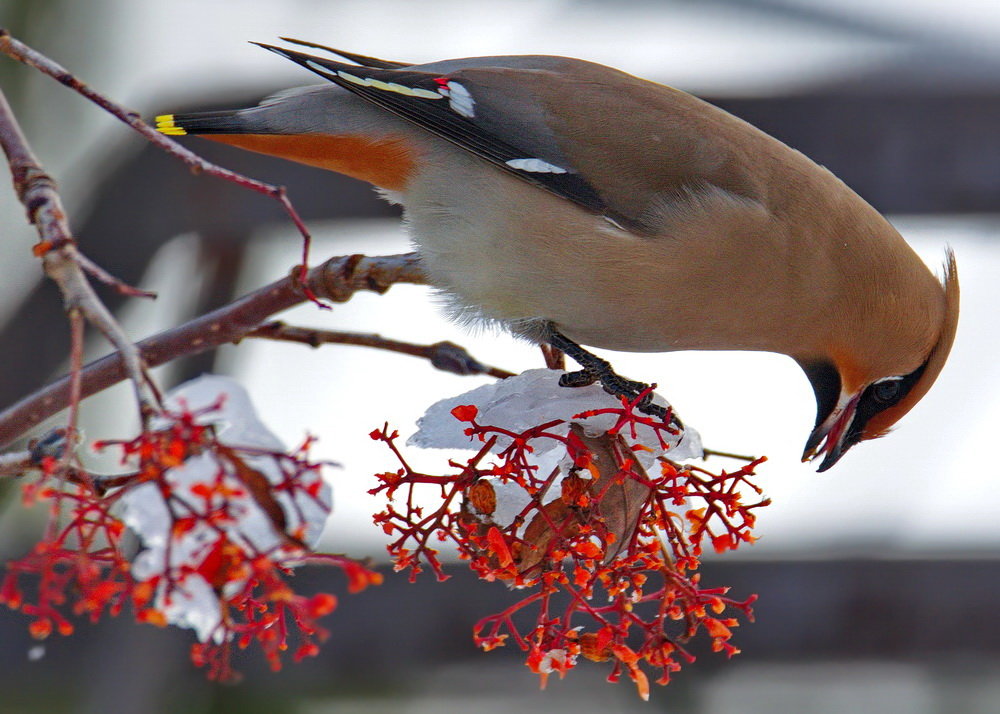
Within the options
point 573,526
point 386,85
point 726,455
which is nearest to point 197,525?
point 573,526

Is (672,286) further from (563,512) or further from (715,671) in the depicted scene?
(715,671)

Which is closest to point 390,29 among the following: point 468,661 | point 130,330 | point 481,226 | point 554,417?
point 130,330

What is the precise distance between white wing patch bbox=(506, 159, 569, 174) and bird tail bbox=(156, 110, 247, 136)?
35 centimetres

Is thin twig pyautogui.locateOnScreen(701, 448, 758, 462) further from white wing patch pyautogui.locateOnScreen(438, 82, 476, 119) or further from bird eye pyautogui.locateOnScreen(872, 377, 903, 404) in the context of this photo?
white wing patch pyautogui.locateOnScreen(438, 82, 476, 119)

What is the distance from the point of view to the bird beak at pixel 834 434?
1.64 metres

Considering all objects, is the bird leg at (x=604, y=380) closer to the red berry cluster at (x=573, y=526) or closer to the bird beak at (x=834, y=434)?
the red berry cluster at (x=573, y=526)

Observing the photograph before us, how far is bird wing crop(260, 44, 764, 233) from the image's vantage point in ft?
5.30

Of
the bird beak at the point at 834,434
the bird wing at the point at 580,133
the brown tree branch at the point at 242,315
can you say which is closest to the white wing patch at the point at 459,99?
the bird wing at the point at 580,133

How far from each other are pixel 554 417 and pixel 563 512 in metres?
0.10

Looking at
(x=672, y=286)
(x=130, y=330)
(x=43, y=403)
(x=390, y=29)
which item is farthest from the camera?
(x=390, y=29)

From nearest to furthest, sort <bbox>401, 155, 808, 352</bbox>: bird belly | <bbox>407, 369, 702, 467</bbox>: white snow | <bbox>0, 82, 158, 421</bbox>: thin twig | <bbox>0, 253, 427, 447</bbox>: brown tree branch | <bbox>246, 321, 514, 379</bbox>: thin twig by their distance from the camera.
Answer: <bbox>0, 82, 158, 421</bbox>: thin twig, <bbox>0, 253, 427, 447</bbox>: brown tree branch, <bbox>407, 369, 702, 467</bbox>: white snow, <bbox>246, 321, 514, 379</bbox>: thin twig, <bbox>401, 155, 808, 352</bbox>: bird belly

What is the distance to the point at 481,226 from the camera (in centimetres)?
161

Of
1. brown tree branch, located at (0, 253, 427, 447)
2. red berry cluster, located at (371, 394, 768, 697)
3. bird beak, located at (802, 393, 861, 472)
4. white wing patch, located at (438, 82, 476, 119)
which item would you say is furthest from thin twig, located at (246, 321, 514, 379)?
bird beak, located at (802, 393, 861, 472)

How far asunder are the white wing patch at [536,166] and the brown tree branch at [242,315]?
0.21 metres
